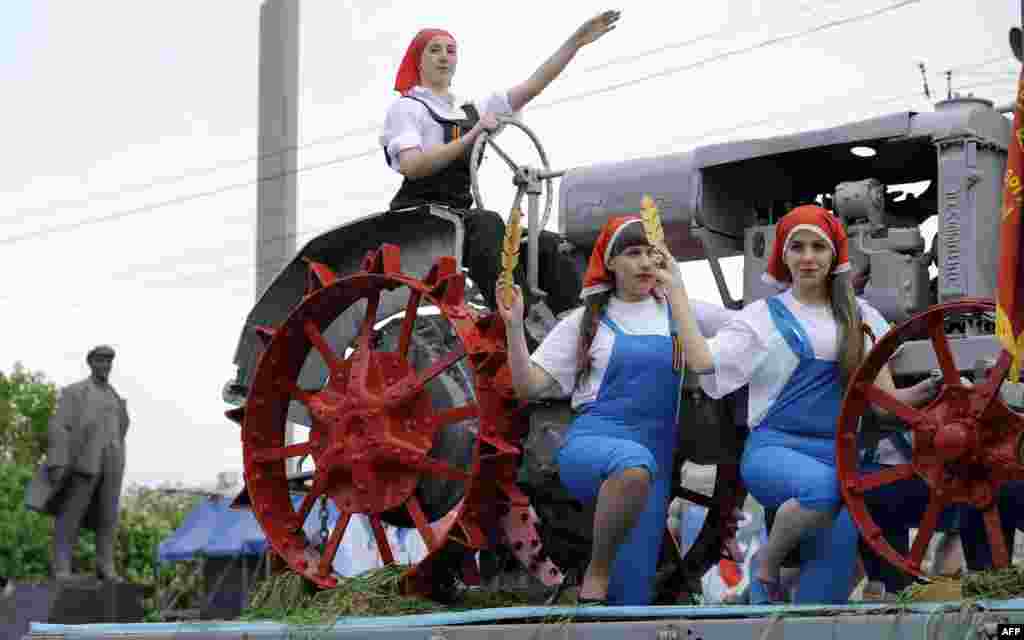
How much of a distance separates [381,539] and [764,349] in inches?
65.9

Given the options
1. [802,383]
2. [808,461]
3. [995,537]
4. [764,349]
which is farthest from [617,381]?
[995,537]

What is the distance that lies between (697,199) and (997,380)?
1.63 m

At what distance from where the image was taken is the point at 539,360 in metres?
6.21

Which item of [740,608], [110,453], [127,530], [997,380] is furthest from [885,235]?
[127,530]

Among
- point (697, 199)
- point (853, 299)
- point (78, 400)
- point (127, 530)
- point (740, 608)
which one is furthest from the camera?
point (127, 530)

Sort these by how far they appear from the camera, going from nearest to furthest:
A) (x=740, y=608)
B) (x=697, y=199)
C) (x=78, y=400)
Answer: (x=740, y=608) → (x=697, y=199) → (x=78, y=400)

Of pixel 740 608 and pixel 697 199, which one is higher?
pixel 697 199

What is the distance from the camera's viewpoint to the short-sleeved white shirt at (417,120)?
279 inches

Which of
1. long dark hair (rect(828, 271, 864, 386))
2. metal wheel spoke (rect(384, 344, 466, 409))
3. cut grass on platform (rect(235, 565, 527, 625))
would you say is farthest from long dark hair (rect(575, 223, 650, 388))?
cut grass on platform (rect(235, 565, 527, 625))

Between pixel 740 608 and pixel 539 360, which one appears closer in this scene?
pixel 740 608

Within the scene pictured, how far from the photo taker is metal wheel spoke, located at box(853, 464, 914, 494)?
5480 millimetres

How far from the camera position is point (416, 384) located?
21.7 feet

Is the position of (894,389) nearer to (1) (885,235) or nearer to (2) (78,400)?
(1) (885,235)

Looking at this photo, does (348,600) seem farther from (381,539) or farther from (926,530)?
(926,530)
